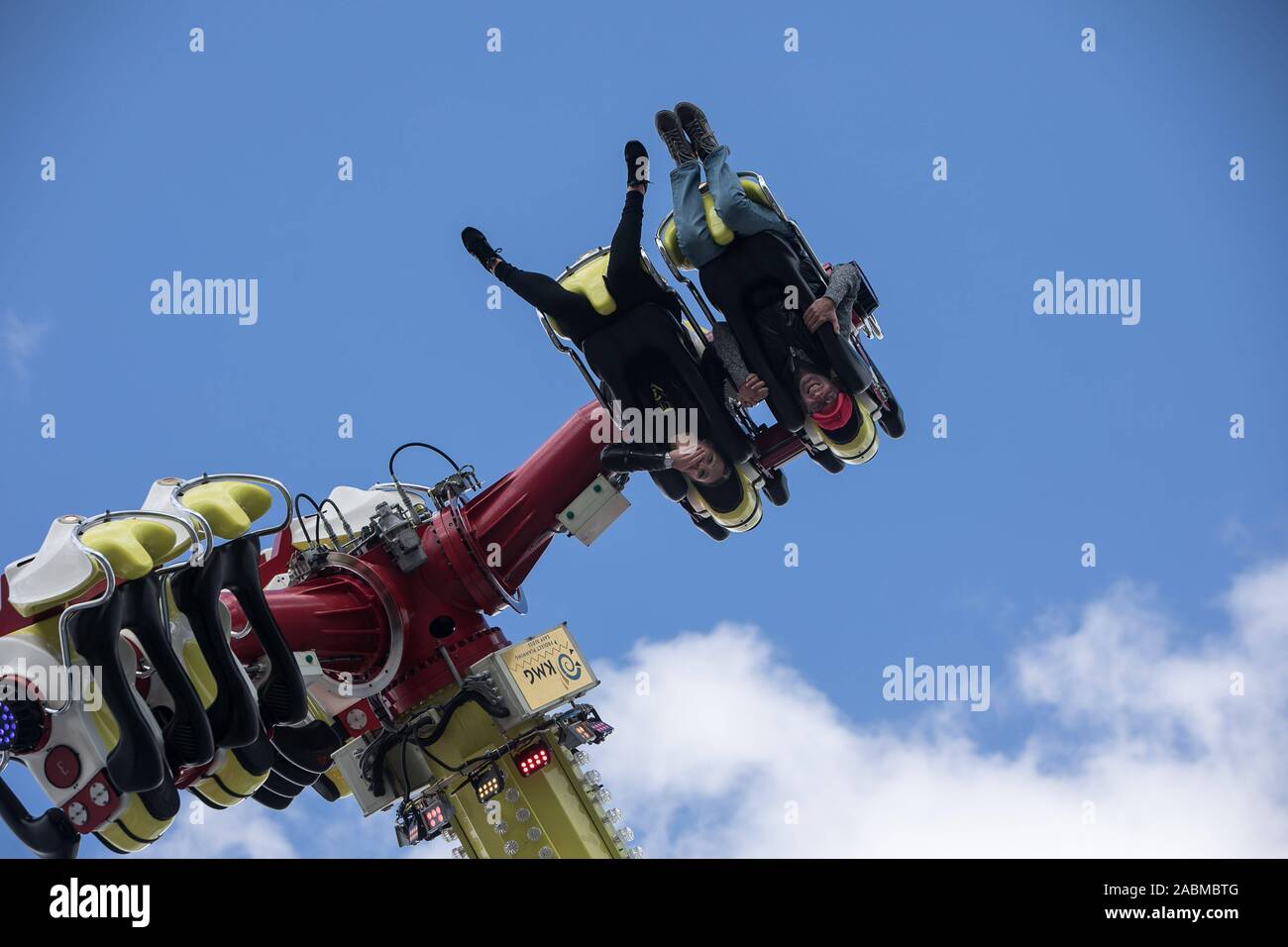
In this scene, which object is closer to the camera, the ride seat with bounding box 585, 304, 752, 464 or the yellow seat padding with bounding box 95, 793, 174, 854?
the yellow seat padding with bounding box 95, 793, 174, 854

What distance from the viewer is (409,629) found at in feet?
56.3

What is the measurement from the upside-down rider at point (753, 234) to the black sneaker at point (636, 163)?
361 mm

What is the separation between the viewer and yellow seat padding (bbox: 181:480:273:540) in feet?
45.1

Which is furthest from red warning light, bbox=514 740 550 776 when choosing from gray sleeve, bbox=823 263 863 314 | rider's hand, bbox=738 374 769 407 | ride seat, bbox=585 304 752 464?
gray sleeve, bbox=823 263 863 314

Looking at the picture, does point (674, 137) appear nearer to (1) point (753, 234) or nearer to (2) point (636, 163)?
(2) point (636, 163)

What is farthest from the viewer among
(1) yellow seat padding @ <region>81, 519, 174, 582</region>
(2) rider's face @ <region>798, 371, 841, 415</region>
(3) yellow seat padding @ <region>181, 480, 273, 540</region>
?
(2) rider's face @ <region>798, 371, 841, 415</region>

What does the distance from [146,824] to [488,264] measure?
635 cm

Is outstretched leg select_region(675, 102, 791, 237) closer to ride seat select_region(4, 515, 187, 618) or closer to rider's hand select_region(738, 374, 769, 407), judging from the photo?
rider's hand select_region(738, 374, 769, 407)

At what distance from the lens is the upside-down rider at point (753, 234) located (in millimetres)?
15203

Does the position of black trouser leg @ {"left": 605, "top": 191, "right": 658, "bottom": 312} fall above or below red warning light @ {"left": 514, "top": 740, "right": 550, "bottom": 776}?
above

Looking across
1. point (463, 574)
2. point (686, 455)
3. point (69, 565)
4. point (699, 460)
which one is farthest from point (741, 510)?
point (69, 565)

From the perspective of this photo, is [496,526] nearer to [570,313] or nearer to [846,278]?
[570,313]

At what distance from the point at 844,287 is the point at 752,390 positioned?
1366 mm

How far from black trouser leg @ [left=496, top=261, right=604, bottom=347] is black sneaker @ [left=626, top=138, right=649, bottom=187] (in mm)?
1262
